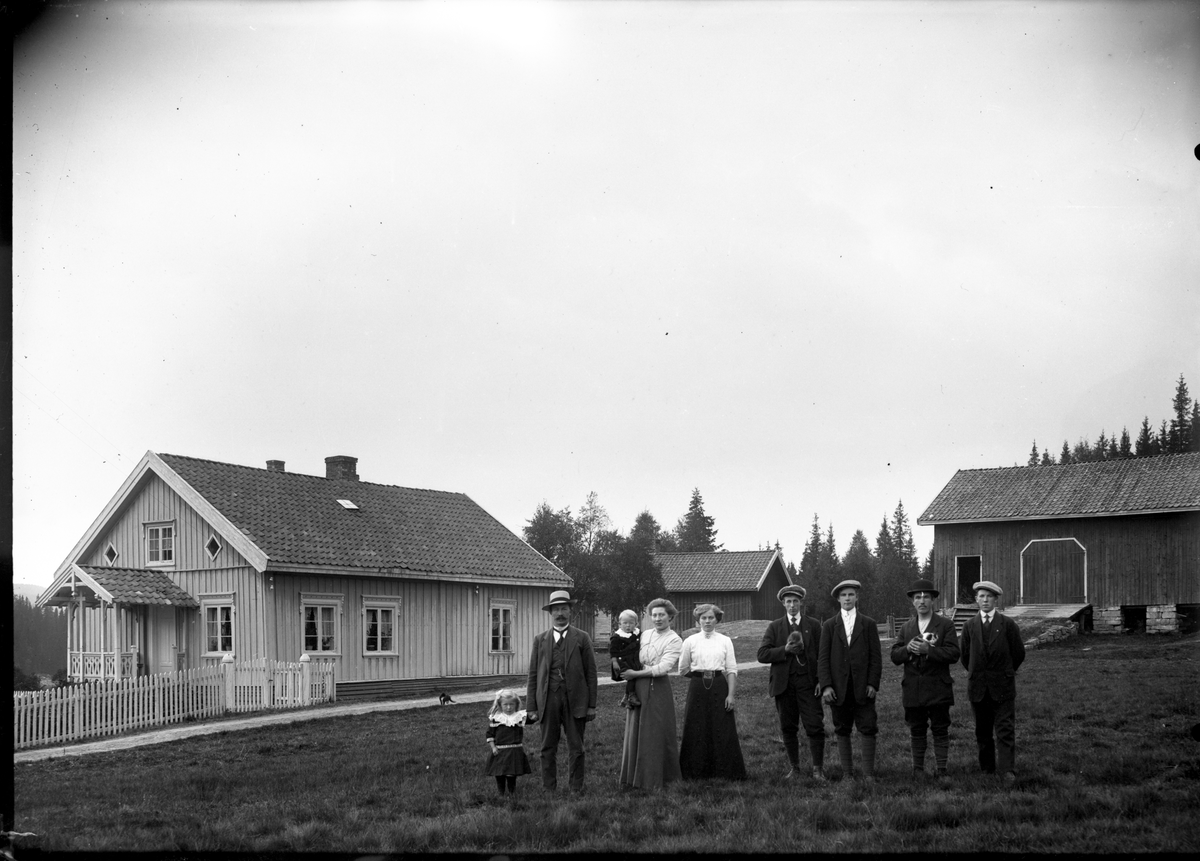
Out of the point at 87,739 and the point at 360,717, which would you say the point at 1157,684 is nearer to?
the point at 360,717

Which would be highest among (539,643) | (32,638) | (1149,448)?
(1149,448)

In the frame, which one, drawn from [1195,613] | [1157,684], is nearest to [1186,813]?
[1157,684]

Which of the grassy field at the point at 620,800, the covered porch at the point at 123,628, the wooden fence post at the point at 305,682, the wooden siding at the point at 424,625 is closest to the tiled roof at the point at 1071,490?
the wooden siding at the point at 424,625

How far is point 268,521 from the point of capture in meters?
23.6

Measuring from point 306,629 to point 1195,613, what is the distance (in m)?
22.8

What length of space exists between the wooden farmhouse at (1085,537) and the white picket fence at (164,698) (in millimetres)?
19591

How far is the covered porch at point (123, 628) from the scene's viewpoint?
918 inches

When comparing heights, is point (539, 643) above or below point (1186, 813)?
above

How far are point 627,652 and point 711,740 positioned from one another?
1.19 metres

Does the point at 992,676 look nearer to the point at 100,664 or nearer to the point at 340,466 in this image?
the point at 100,664

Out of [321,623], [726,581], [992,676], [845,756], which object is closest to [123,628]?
[321,623]

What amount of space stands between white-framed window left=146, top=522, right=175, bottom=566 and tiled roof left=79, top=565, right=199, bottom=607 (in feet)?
1.43

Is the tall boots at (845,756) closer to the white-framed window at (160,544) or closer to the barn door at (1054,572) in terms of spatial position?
the white-framed window at (160,544)

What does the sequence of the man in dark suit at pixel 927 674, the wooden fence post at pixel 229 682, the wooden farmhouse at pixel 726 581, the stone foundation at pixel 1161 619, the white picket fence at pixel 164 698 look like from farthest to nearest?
the wooden farmhouse at pixel 726 581
the stone foundation at pixel 1161 619
the wooden fence post at pixel 229 682
the white picket fence at pixel 164 698
the man in dark suit at pixel 927 674
